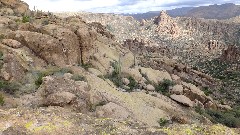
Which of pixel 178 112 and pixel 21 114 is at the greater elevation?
pixel 21 114

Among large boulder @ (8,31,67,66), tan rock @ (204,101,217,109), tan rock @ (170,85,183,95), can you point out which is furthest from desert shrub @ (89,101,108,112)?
tan rock @ (204,101,217,109)

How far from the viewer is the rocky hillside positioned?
1009cm

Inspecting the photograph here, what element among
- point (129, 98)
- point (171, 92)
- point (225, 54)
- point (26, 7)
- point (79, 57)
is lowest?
point (225, 54)

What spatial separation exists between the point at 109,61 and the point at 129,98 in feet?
32.7

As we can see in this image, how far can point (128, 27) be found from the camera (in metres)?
180

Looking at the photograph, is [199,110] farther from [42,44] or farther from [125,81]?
[42,44]

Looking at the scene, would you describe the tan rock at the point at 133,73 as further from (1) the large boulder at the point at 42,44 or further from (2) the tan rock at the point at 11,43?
(2) the tan rock at the point at 11,43

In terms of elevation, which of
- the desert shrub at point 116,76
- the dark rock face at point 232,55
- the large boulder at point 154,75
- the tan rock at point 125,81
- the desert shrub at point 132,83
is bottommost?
the dark rock face at point 232,55

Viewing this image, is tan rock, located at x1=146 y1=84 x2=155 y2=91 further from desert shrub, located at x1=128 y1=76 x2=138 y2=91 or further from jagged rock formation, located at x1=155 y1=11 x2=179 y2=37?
jagged rock formation, located at x1=155 y1=11 x2=179 y2=37

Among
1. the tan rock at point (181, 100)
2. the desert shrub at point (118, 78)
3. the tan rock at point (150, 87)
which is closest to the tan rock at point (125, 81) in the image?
the desert shrub at point (118, 78)

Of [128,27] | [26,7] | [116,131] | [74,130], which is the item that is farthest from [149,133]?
[128,27]

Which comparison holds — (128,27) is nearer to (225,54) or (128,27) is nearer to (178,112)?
(225,54)

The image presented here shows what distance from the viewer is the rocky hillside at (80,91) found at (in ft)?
33.1

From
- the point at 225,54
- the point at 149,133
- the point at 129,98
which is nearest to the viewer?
the point at 149,133
